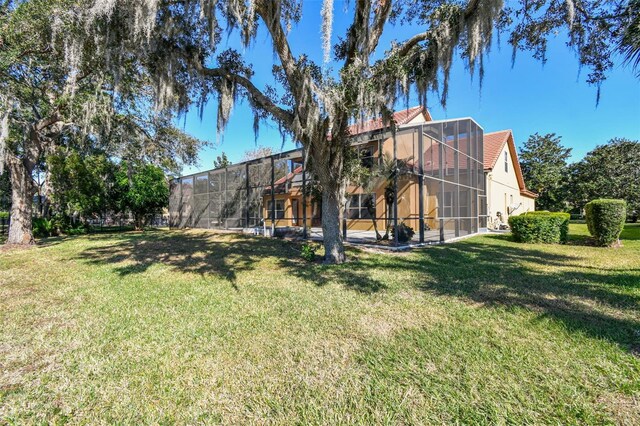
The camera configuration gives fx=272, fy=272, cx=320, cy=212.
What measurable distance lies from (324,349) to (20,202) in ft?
42.3

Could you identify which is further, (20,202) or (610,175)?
(610,175)

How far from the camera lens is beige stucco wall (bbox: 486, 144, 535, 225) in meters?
15.7

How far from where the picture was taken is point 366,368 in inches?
91.6

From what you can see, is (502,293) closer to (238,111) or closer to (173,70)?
(238,111)

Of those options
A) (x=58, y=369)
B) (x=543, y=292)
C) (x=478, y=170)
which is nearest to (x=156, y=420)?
(x=58, y=369)

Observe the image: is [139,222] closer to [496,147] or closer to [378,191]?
[378,191]

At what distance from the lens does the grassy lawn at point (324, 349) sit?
6.13 ft

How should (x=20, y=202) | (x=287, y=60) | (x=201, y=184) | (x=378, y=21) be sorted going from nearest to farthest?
(x=378, y=21), (x=287, y=60), (x=20, y=202), (x=201, y=184)

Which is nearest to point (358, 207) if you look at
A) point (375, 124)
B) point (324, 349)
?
point (375, 124)

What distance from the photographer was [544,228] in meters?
9.96

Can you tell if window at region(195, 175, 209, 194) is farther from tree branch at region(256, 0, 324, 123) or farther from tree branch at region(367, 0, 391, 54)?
tree branch at region(367, 0, 391, 54)

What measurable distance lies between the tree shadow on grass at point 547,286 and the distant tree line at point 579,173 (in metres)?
27.1

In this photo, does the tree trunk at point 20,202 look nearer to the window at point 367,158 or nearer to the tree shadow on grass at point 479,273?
the tree shadow on grass at point 479,273

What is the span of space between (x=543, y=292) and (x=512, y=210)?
669 inches
